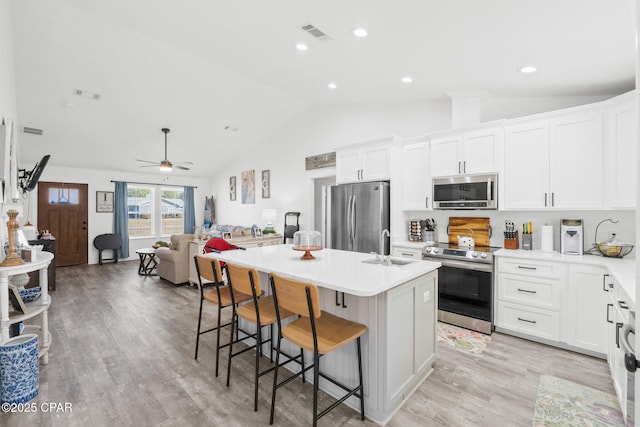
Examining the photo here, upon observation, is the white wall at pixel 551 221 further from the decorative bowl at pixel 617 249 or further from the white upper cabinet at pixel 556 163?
the white upper cabinet at pixel 556 163

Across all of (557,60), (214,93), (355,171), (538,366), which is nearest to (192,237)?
(214,93)

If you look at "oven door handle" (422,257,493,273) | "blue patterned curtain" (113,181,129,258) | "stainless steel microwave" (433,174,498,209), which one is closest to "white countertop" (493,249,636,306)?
"oven door handle" (422,257,493,273)

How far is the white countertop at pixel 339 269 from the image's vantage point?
180cm

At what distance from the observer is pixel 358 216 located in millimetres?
4488

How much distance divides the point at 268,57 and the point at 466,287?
12.5 ft

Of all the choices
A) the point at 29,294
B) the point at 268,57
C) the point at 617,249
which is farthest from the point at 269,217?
the point at 617,249

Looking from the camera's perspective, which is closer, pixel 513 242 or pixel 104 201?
pixel 513 242

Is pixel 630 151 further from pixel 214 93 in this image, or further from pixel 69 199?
pixel 69 199

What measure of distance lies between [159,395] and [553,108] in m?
4.97

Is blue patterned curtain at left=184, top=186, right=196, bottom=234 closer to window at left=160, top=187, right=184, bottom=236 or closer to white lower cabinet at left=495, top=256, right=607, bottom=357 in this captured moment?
window at left=160, top=187, right=184, bottom=236

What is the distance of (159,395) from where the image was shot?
7.34 ft

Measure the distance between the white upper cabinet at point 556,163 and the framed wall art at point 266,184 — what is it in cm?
535

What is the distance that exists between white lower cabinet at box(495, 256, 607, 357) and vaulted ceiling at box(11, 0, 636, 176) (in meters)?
A: 1.95

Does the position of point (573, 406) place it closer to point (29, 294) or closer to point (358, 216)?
point (358, 216)
